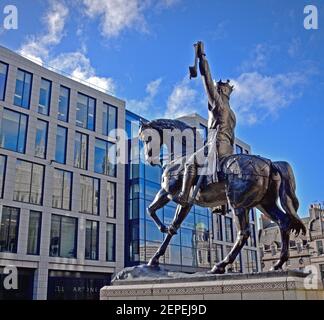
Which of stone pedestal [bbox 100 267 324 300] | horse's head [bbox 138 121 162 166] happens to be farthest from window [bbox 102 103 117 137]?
stone pedestal [bbox 100 267 324 300]

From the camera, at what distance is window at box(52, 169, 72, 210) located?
34.6m

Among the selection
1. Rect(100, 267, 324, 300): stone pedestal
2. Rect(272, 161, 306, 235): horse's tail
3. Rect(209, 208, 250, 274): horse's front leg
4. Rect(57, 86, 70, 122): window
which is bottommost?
Rect(100, 267, 324, 300): stone pedestal

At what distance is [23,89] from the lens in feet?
114

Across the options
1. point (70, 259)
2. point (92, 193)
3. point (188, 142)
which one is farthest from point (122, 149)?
point (188, 142)

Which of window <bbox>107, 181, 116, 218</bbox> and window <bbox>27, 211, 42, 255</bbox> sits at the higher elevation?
window <bbox>107, 181, 116, 218</bbox>

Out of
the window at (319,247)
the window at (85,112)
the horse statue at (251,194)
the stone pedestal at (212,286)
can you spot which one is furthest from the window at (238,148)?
the stone pedestal at (212,286)

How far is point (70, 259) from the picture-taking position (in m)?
34.0

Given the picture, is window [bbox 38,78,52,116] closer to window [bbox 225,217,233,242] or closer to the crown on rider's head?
window [bbox 225,217,233,242]

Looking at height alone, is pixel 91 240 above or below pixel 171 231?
above

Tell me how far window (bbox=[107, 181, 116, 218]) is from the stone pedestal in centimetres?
2921

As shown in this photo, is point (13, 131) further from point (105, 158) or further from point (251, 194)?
point (251, 194)

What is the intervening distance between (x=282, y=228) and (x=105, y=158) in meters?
32.0

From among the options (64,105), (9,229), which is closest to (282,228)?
(9,229)
